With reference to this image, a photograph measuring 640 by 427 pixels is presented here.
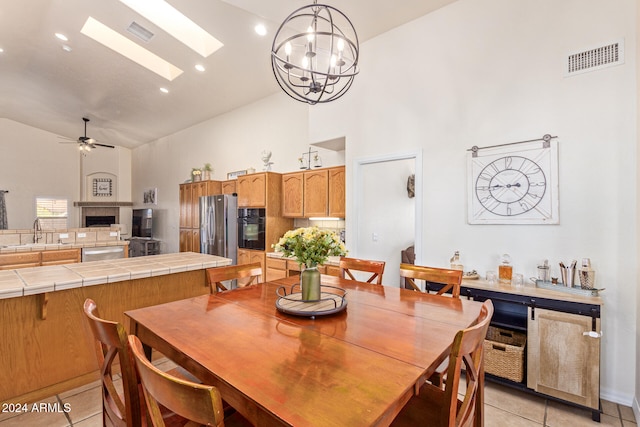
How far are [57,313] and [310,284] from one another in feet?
6.72

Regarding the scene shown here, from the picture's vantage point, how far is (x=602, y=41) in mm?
2293

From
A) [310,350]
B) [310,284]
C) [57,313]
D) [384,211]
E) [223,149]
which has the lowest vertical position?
[57,313]

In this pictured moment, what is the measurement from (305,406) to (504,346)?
2176 mm

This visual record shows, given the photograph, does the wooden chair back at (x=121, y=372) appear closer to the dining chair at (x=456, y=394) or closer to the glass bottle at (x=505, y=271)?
the dining chair at (x=456, y=394)

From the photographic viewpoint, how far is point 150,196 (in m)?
9.05

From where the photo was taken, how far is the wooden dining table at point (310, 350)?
2.76 feet

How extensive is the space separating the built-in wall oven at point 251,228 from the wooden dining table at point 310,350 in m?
2.98

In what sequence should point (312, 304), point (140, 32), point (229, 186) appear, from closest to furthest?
point (312, 304) → point (140, 32) → point (229, 186)

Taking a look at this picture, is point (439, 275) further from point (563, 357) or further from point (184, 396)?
point (184, 396)

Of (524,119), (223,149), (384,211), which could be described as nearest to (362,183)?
(384,211)

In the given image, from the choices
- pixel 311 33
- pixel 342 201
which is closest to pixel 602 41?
pixel 311 33

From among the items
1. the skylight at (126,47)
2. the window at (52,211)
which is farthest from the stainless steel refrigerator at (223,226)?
the window at (52,211)

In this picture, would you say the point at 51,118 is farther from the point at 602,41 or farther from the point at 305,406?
the point at 602,41

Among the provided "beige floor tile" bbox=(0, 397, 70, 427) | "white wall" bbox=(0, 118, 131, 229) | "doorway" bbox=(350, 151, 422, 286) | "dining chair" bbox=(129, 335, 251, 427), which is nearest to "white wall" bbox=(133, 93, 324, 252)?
"doorway" bbox=(350, 151, 422, 286)
